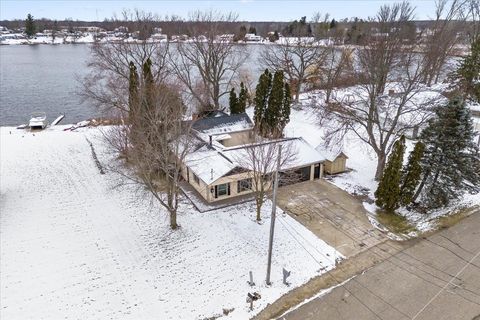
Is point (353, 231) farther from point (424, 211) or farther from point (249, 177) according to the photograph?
point (249, 177)

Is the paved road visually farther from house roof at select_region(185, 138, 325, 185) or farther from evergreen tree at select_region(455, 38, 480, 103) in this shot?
evergreen tree at select_region(455, 38, 480, 103)

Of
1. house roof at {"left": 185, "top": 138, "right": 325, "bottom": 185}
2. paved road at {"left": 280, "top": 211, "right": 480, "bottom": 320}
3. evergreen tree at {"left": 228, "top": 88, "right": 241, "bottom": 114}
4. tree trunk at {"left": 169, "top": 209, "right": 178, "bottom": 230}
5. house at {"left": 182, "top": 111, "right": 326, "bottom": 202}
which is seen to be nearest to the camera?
paved road at {"left": 280, "top": 211, "right": 480, "bottom": 320}

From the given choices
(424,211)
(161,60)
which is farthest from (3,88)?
(424,211)

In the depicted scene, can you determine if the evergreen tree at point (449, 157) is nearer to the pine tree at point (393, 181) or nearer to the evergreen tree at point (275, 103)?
the pine tree at point (393, 181)

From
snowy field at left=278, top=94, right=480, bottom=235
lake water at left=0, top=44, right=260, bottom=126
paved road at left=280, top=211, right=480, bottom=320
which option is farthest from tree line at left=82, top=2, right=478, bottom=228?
lake water at left=0, top=44, right=260, bottom=126

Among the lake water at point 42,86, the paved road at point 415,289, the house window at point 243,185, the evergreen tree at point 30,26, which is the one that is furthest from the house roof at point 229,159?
the evergreen tree at point 30,26

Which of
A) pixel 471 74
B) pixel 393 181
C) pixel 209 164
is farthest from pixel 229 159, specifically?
pixel 471 74
